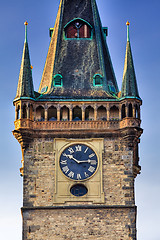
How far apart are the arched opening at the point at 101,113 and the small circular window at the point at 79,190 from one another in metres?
3.65

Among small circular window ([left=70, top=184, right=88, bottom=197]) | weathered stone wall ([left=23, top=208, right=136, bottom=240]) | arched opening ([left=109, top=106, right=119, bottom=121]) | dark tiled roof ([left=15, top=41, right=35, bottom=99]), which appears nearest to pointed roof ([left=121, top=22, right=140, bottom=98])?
arched opening ([left=109, top=106, right=119, bottom=121])

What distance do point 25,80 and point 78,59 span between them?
3.48 m

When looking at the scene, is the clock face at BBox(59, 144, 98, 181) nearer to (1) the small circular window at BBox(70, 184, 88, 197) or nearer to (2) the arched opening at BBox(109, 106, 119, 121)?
(1) the small circular window at BBox(70, 184, 88, 197)

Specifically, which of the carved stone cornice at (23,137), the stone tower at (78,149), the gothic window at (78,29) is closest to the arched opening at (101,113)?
the stone tower at (78,149)

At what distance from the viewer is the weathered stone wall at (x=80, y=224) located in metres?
50.6

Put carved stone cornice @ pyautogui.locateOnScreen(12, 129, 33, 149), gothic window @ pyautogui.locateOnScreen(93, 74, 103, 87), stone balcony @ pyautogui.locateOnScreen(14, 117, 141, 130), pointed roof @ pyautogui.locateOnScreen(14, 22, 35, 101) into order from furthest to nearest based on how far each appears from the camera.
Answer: gothic window @ pyautogui.locateOnScreen(93, 74, 103, 87), pointed roof @ pyautogui.locateOnScreen(14, 22, 35, 101), stone balcony @ pyautogui.locateOnScreen(14, 117, 141, 130), carved stone cornice @ pyautogui.locateOnScreen(12, 129, 33, 149)

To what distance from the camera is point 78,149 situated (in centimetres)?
5241

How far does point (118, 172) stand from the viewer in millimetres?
51781

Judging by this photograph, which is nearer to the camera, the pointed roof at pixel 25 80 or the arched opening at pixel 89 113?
the pointed roof at pixel 25 80

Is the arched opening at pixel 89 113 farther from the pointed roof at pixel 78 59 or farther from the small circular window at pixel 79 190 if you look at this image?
the small circular window at pixel 79 190

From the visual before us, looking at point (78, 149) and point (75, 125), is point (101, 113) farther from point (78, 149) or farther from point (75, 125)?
point (78, 149)

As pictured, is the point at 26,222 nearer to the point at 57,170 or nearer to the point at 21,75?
the point at 57,170

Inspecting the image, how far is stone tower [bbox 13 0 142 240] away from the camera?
167 feet

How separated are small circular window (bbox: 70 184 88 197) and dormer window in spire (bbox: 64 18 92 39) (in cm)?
873
